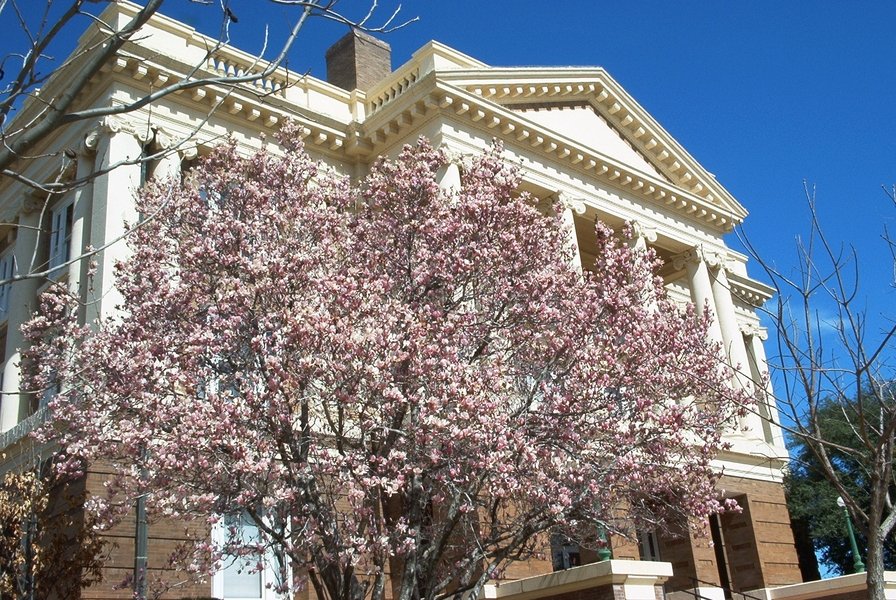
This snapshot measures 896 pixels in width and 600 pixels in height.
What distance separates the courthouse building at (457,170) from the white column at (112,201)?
4 cm

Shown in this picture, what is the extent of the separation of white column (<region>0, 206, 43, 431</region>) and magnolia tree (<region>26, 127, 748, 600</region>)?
542 centimetres

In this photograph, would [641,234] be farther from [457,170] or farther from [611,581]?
[611,581]

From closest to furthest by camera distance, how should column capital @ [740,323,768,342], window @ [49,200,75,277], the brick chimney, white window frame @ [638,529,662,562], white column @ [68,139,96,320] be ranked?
white column @ [68,139,96,320]
window @ [49,200,75,277]
white window frame @ [638,529,662,562]
the brick chimney
column capital @ [740,323,768,342]

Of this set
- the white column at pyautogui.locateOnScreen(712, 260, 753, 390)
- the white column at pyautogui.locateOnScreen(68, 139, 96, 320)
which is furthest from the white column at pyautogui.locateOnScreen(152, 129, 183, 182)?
the white column at pyautogui.locateOnScreen(712, 260, 753, 390)

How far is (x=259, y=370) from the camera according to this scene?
13.3 m

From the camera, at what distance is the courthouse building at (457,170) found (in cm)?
2050

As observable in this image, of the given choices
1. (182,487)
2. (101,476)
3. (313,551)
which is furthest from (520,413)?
(101,476)

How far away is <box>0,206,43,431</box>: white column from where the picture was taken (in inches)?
846

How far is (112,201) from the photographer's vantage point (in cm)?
2053

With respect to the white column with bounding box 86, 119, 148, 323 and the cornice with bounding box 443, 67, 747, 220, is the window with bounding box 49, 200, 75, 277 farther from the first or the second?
the cornice with bounding box 443, 67, 747, 220

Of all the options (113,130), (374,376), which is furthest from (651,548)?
(113,130)

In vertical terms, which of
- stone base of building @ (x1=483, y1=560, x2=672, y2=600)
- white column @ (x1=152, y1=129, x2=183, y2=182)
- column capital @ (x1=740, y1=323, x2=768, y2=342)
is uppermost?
column capital @ (x1=740, y1=323, x2=768, y2=342)

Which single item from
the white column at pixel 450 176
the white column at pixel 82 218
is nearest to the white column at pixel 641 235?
the white column at pixel 450 176

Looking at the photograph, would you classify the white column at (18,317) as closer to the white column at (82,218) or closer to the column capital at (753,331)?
the white column at (82,218)
